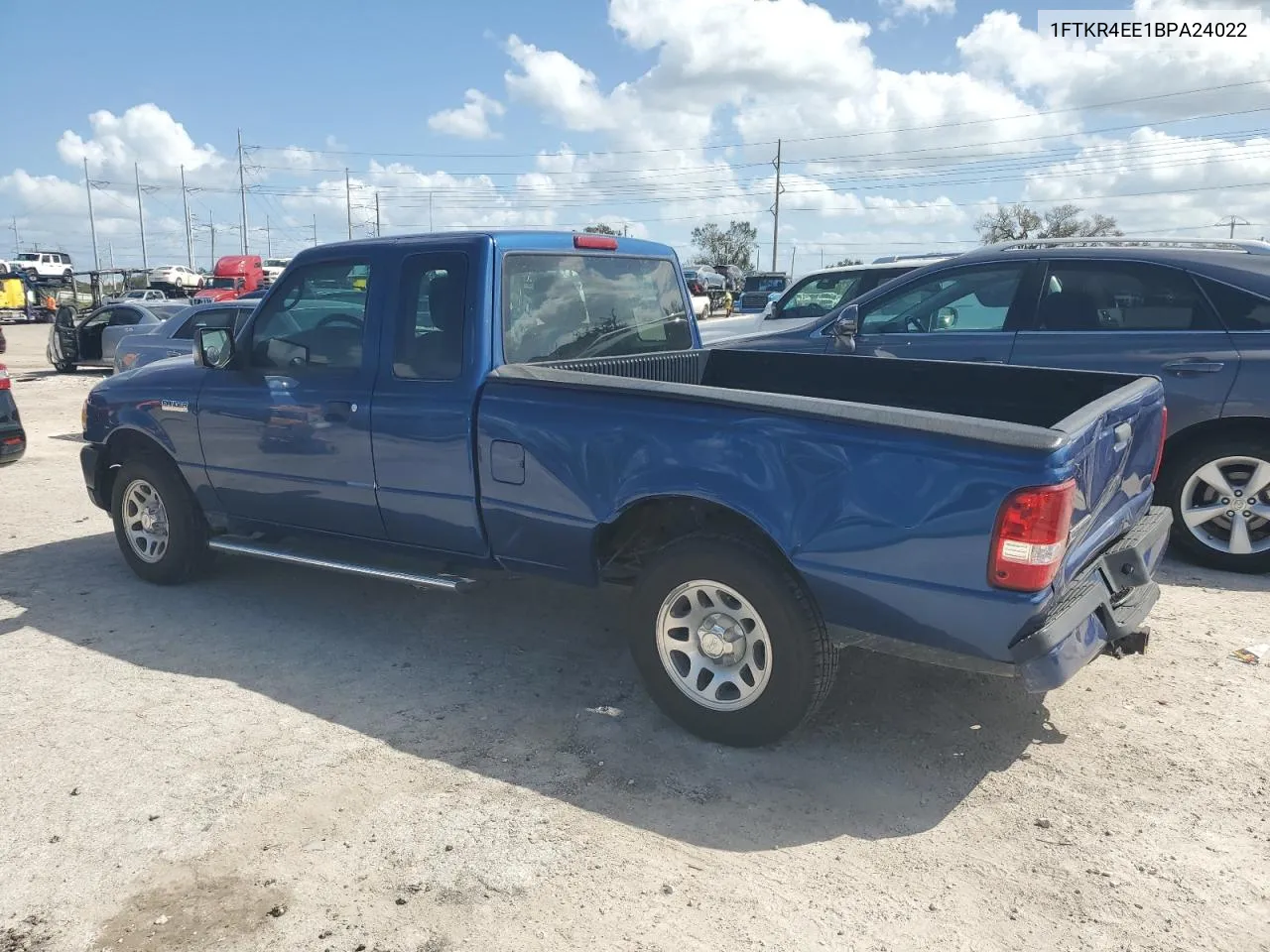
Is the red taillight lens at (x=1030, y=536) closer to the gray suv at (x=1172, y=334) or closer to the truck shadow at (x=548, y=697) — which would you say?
the truck shadow at (x=548, y=697)

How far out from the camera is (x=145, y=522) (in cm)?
561

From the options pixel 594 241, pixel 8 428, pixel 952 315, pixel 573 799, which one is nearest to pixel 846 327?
pixel 952 315

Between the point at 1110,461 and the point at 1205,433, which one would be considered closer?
the point at 1110,461

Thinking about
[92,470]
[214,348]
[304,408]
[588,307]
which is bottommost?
[92,470]

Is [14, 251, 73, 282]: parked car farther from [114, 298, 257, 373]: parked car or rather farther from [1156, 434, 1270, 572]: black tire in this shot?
[1156, 434, 1270, 572]: black tire

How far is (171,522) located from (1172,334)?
232 inches

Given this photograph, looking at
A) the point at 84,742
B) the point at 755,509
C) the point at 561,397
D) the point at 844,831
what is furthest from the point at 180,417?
the point at 844,831

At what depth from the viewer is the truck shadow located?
3344 mm

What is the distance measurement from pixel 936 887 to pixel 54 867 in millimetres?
2719

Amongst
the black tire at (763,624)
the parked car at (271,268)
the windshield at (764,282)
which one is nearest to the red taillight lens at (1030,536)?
the black tire at (763,624)

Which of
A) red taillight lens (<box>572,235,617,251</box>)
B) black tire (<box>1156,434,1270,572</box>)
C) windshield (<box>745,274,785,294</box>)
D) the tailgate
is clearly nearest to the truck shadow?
the tailgate

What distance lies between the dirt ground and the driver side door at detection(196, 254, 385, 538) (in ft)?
2.29

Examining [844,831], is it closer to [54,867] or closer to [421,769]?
[421,769]

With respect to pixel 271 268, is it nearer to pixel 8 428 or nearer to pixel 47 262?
pixel 47 262
